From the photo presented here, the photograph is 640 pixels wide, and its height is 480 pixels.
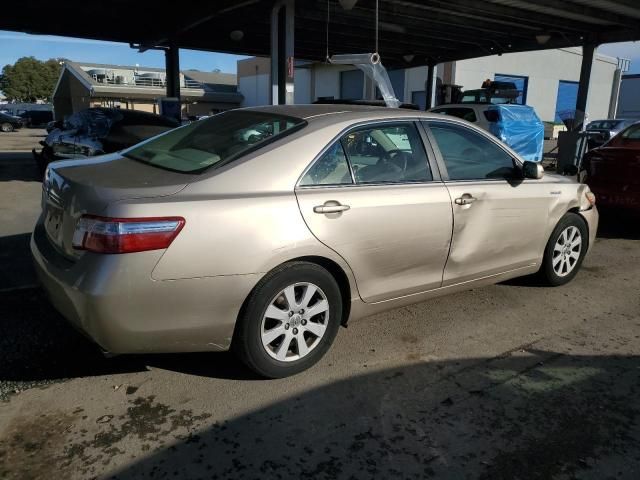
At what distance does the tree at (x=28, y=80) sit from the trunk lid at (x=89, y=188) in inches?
3155

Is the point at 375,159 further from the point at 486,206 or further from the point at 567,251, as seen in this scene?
the point at 567,251

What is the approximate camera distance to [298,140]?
3078 millimetres

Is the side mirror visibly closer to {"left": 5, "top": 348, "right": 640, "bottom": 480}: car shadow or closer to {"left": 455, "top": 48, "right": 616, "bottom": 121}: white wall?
{"left": 5, "top": 348, "right": 640, "bottom": 480}: car shadow

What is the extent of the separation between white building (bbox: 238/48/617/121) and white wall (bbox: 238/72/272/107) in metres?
10.5

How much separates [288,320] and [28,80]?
3310 inches

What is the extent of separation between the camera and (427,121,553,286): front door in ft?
12.2

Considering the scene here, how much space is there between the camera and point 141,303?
2559 mm

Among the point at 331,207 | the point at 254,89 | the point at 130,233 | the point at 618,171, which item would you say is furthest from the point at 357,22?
the point at 254,89

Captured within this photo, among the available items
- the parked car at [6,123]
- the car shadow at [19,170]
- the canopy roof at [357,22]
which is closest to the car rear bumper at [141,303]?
the canopy roof at [357,22]

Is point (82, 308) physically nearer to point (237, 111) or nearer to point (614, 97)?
point (237, 111)

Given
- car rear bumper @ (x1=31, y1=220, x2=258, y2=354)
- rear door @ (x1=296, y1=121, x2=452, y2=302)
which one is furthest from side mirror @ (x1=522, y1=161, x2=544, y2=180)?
car rear bumper @ (x1=31, y1=220, x2=258, y2=354)

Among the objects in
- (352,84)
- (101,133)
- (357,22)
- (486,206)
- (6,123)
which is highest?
(357,22)

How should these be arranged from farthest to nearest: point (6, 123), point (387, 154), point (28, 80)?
point (28, 80) → point (6, 123) → point (387, 154)

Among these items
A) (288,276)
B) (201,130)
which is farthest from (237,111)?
(288,276)
